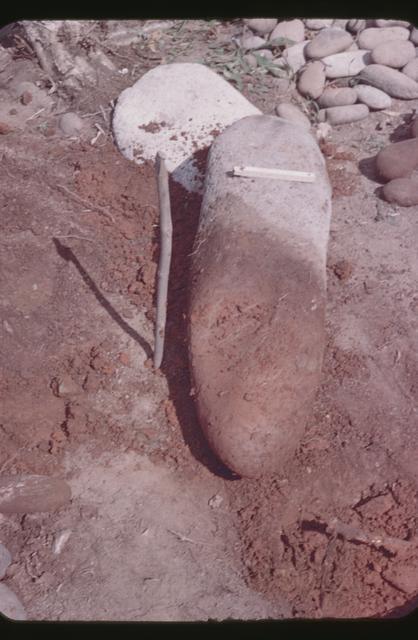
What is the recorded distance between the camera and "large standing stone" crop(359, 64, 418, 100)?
6.25 m

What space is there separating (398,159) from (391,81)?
1.37 meters

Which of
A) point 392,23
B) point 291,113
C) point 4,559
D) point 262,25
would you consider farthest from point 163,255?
point 392,23

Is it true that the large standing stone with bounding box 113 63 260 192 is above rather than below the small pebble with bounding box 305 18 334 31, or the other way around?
below

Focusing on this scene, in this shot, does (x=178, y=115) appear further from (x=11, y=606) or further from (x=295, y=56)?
(x=11, y=606)

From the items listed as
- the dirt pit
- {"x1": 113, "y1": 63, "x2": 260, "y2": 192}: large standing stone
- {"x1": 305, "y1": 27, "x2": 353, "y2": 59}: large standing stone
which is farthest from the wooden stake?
{"x1": 305, "y1": 27, "x2": 353, "y2": 59}: large standing stone

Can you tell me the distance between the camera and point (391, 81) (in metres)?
6.26

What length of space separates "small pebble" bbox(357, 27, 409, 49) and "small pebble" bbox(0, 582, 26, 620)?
6138mm

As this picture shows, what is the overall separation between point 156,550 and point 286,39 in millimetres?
5522

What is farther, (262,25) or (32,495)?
(262,25)

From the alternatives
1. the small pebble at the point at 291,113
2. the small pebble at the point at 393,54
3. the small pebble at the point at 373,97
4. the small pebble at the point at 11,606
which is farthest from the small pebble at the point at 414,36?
the small pebble at the point at 11,606

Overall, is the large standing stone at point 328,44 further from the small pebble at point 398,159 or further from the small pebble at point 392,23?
the small pebble at point 398,159

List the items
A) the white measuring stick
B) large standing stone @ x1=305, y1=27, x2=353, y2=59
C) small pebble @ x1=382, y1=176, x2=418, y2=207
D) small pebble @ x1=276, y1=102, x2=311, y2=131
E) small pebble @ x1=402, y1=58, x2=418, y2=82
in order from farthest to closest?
1. large standing stone @ x1=305, y1=27, x2=353, y2=59
2. small pebble @ x1=402, y1=58, x2=418, y2=82
3. small pebble @ x1=276, y1=102, x2=311, y2=131
4. small pebble @ x1=382, y1=176, x2=418, y2=207
5. the white measuring stick

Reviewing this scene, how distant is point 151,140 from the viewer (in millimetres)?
5664

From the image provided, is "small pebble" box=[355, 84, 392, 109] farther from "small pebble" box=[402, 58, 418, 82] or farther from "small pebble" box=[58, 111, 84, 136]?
"small pebble" box=[58, 111, 84, 136]
